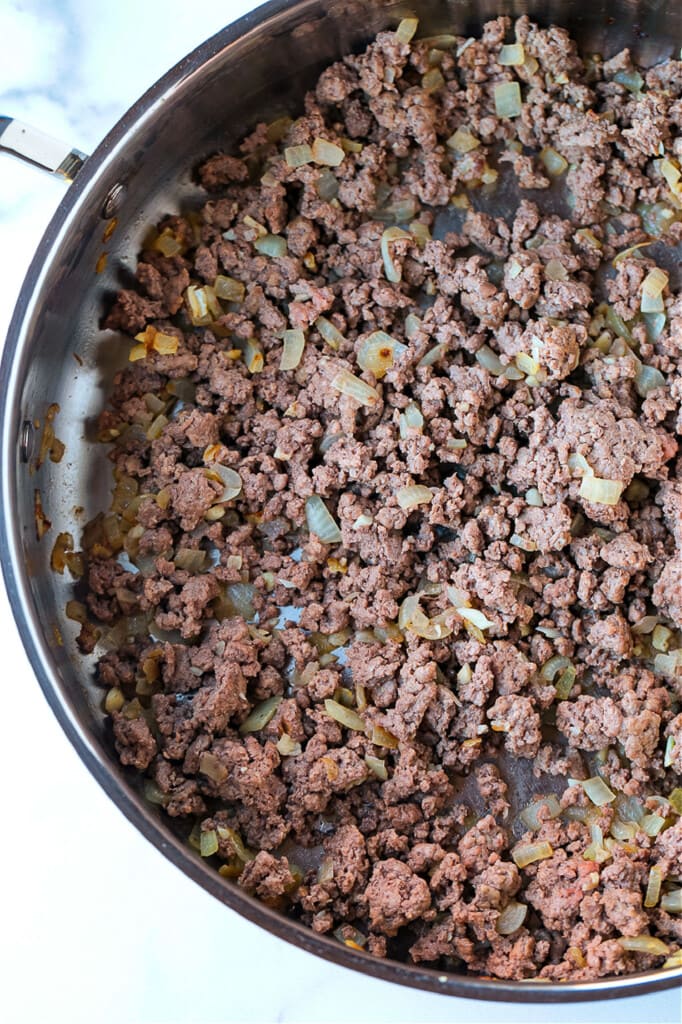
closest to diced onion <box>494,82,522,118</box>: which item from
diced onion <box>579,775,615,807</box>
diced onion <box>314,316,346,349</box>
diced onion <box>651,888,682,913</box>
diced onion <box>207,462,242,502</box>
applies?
diced onion <box>314,316,346,349</box>

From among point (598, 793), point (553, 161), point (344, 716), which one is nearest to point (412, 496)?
point (344, 716)

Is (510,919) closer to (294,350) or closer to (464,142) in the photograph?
(294,350)

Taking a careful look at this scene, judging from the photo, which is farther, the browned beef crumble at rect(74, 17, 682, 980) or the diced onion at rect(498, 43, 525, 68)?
the diced onion at rect(498, 43, 525, 68)

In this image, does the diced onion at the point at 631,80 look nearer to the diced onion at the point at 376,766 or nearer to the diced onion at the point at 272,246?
the diced onion at the point at 272,246

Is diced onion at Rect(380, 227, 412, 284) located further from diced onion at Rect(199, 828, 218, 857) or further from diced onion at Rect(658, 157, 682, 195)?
diced onion at Rect(199, 828, 218, 857)

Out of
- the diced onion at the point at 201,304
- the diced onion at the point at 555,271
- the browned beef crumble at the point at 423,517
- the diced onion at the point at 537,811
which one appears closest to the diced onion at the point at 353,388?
the browned beef crumble at the point at 423,517

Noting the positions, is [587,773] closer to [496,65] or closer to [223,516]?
[223,516]

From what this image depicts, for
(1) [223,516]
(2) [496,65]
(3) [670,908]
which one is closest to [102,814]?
(1) [223,516]
